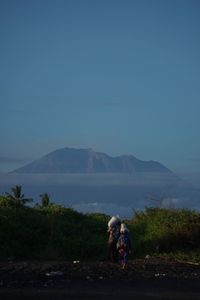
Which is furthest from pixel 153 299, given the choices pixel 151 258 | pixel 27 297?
pixel 151 258

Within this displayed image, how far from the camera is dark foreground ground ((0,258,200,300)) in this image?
14.8 metres

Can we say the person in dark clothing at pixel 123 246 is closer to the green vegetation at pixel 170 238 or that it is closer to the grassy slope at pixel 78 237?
the green vegetation at pixel 170 238

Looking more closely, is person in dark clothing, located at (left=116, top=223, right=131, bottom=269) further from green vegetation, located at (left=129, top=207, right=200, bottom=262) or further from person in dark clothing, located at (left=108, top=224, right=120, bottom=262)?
green vegetation, located at (left=129, top=207, right=200, bottom=262)

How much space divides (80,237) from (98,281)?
35.4 feet

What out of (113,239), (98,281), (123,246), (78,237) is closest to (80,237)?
(78,237)

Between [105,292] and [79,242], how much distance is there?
36.9 ft

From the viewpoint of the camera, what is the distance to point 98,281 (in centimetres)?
1672

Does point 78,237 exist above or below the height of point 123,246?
above

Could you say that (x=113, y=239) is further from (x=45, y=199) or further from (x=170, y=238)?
(x=45, y=199)

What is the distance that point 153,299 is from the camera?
47.2 feet

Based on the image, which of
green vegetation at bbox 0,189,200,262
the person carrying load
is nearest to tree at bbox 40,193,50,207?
green vegetation at bbox 0,189,200,262

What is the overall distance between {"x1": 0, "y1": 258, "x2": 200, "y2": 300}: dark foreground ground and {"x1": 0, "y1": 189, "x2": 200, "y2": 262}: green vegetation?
3982 mm

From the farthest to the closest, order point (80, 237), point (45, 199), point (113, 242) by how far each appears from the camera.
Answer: point (45, 199) < point (80, 237) < point (113, 242)

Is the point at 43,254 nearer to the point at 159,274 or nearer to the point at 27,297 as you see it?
the point at 159,274
